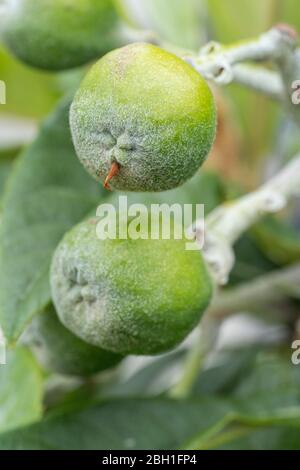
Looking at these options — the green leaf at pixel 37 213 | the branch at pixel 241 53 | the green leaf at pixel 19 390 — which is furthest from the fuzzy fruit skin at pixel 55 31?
the green leaf at pixel 19 390

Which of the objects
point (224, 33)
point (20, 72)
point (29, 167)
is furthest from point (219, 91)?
point (29, 167)

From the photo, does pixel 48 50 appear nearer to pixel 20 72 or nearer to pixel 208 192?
pixel 208 192

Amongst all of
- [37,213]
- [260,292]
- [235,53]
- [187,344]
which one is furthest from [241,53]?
[187,344]

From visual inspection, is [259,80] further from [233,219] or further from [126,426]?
[126,426]

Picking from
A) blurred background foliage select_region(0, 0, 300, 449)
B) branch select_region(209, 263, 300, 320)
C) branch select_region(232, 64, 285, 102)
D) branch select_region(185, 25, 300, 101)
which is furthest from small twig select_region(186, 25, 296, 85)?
branch select_region(209, 263, 300, 320)

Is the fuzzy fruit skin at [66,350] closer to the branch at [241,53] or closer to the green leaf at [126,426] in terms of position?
the green leaf at [126,426]

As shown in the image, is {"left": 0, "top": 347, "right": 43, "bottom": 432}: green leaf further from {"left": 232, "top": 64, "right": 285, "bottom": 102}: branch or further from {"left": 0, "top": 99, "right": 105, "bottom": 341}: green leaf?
{"left": 232, "top": 64, "right": 285, "bottom": 102}: branch

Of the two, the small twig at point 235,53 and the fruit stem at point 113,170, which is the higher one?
the small twig at point 235,53
